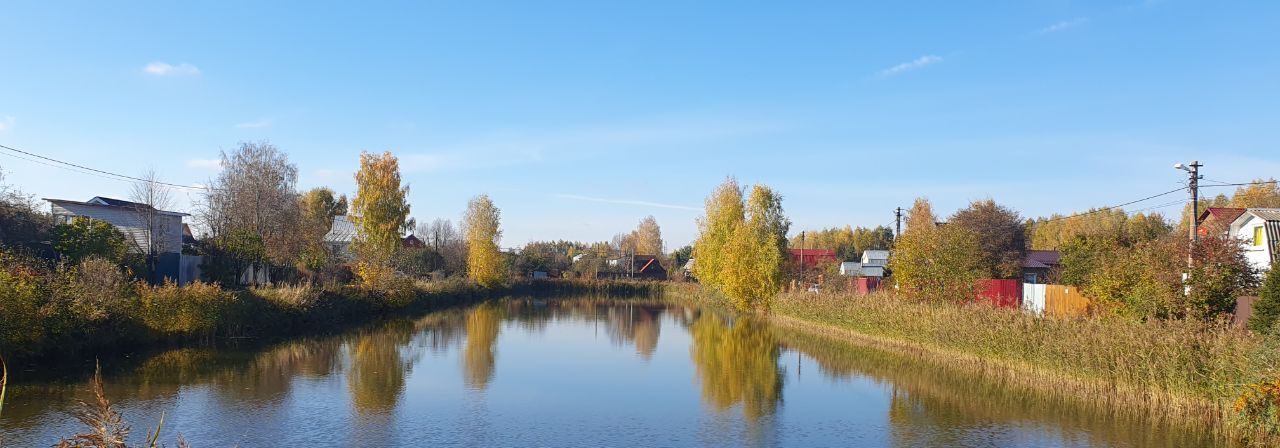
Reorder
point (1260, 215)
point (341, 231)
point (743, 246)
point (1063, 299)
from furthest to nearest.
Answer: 1. point (341, 231)
2. point (743, 246)
3. point (1260, 215)
4. point (1063, 299)

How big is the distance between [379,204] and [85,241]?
25.3 m

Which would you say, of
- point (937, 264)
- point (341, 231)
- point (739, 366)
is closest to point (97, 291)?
point (739, 366)

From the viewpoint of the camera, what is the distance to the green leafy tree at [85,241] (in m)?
28.7

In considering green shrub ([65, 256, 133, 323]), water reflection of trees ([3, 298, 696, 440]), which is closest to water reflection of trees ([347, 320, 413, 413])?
water reflection of trees ([3, 298, 696, 440])

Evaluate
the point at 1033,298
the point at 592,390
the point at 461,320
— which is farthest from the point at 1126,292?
the point at 461,320

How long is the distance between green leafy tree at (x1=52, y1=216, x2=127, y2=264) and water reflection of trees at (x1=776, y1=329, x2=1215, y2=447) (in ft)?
82.9

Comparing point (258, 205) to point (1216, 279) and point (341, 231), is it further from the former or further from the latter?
point (1216, 279)

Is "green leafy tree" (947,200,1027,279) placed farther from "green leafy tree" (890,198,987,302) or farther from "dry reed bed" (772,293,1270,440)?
"dry reed bed" (772,293,1270,440)

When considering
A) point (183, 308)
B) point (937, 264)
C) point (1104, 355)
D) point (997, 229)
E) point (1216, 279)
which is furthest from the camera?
point (997, 229)

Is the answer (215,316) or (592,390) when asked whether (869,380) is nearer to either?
(592,390)

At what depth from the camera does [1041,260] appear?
63000 mm

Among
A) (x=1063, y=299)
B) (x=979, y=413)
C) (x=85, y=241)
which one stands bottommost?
(x=979, y=413)

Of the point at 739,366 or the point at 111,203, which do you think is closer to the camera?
the point at 739,366

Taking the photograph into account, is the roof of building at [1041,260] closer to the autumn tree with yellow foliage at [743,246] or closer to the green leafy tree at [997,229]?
the green leafy tree at [997,229]
